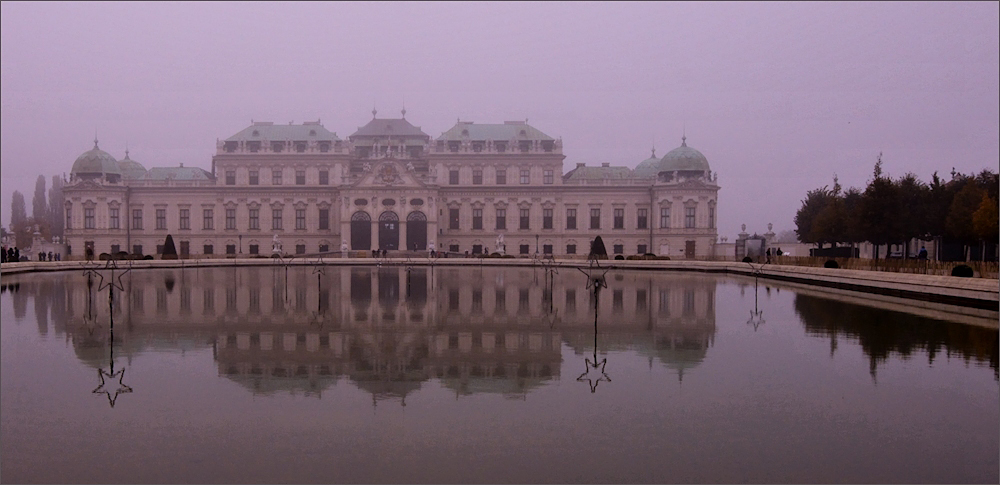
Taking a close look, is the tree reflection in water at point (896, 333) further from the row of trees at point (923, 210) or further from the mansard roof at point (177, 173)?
the mansard roof at point (177, 173)

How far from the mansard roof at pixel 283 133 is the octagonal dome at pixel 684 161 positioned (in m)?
35.7

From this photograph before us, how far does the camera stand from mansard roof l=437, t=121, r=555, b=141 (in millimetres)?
77125

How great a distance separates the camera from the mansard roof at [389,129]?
79.9 metres

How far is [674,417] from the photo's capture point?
9.80 m

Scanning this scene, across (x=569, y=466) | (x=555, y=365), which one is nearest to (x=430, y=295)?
(x=555, y=365)

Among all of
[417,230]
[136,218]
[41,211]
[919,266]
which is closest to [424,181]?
[417,230]

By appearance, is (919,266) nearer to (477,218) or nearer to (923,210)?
(923,210)

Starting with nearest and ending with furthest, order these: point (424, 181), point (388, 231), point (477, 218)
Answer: point (388, 231) → point (424, 181) → point (477, 218)

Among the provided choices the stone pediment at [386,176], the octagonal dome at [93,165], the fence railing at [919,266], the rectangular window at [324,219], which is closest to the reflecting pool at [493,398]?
the fence railing at [919,266]

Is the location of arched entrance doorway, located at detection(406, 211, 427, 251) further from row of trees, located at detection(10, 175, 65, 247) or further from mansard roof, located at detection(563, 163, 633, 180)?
row of trees, located at detection(10, 175, 65, 247)

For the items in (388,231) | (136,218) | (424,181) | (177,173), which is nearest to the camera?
(388,231)

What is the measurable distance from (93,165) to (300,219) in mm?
22256

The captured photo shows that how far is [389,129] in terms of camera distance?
80.8m

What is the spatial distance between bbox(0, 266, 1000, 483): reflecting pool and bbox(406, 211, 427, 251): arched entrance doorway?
5212 cm
